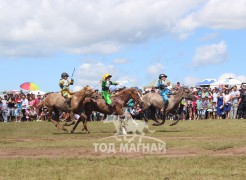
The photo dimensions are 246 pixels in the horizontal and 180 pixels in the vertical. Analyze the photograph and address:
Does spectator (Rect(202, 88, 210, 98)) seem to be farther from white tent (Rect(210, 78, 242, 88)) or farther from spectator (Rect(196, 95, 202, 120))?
white tent (Rect(210, 78, 242, 88))

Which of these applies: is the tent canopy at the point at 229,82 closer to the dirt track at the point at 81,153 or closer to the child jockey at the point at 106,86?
the child jockey at the point at 106,86

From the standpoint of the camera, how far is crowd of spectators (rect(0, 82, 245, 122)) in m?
32.1

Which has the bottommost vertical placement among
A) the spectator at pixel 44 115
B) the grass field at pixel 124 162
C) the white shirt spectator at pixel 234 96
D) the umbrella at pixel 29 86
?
the grass field at pixel 124 162

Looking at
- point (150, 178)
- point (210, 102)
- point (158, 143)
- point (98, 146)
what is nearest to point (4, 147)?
point (98, 146)

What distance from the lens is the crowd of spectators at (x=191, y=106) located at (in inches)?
1265

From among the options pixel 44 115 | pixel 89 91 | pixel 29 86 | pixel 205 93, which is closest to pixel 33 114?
pixel 44 115

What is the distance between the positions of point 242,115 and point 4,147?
67.9 ft

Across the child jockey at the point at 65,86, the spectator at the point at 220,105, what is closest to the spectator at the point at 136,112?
the spectator at the point at 220,105

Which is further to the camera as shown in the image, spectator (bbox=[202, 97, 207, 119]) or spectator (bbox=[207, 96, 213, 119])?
spectator (bbox=[202, 97, 207, 119])

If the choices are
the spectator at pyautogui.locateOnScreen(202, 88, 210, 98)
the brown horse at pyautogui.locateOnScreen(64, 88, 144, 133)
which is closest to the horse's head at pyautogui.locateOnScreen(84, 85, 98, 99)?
the brown horse at pyautogui.locateOnScreen(64, 88, 144, 133)

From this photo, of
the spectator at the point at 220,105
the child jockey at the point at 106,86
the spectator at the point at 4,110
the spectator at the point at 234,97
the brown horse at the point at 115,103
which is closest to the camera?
the child jockey at the point at 106,86

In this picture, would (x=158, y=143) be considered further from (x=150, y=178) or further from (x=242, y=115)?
(x=242, y=115)

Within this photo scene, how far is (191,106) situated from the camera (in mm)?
33938

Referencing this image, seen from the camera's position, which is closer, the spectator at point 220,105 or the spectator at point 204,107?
the spectator at point 220,105
